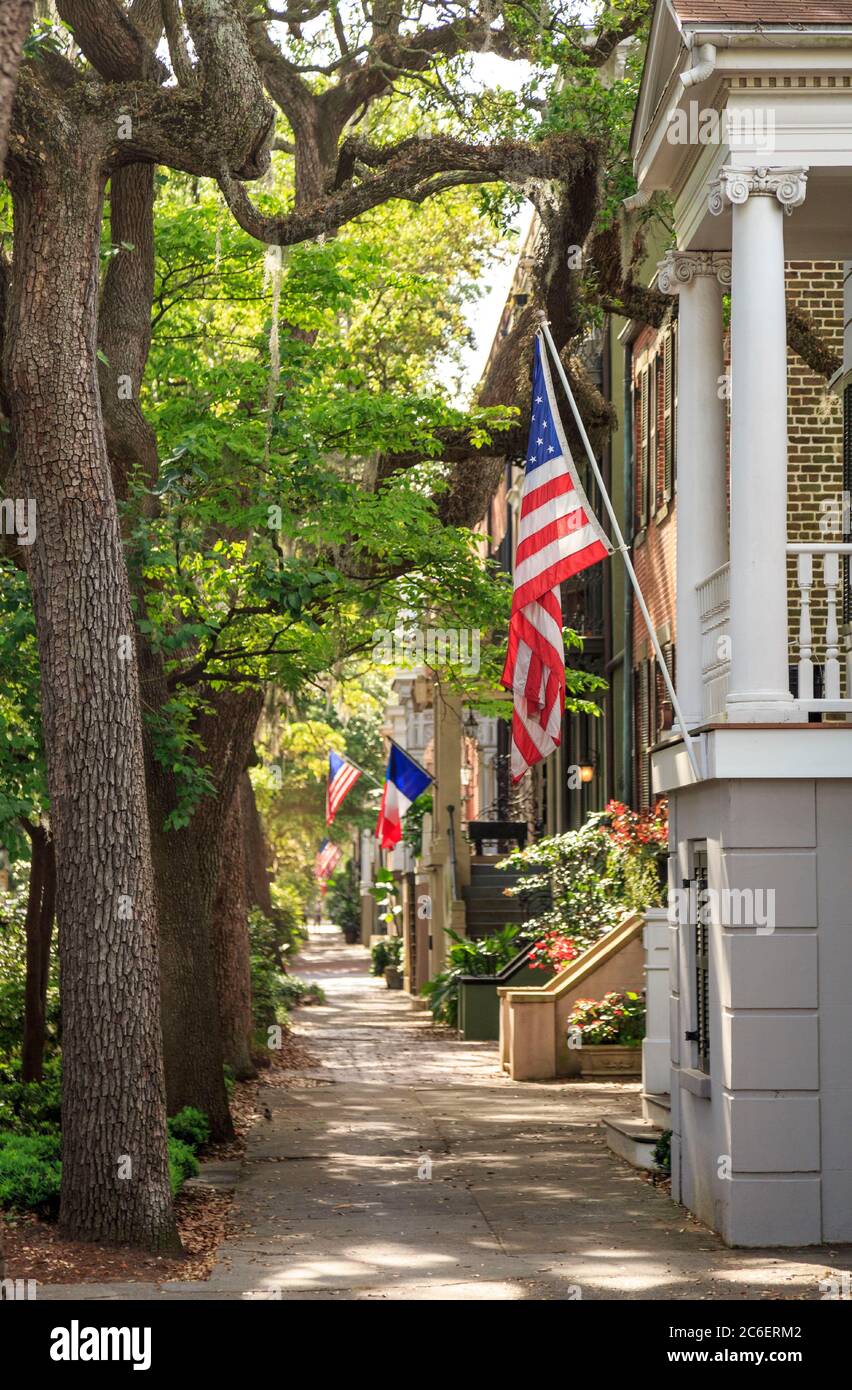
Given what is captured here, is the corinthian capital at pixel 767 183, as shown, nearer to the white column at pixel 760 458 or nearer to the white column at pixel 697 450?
the white column at pixel 760 458

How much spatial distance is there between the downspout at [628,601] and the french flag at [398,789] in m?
8.82

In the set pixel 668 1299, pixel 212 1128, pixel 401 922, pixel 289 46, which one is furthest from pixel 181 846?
pixel 401 922

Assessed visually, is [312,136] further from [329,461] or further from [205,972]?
[205,972]

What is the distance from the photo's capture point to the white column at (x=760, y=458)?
1002 centimetres

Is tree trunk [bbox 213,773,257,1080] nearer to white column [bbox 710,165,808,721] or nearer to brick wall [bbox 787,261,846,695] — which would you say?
brick wall [bbox 787,261,846,695]

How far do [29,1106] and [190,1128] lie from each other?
4.51 feet

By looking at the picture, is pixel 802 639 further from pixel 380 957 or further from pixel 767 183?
pixel 380 957

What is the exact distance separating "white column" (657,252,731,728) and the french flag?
2017cm

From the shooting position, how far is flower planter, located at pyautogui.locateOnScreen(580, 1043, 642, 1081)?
19.0 meters

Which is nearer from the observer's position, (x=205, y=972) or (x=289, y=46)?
(x=205, y=972)

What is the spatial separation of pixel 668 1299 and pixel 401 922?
1637 inches

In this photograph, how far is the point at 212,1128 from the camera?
14.2 metres

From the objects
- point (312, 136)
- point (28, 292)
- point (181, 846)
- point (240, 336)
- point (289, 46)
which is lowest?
point (181, 846)

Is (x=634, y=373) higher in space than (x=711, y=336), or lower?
higher
